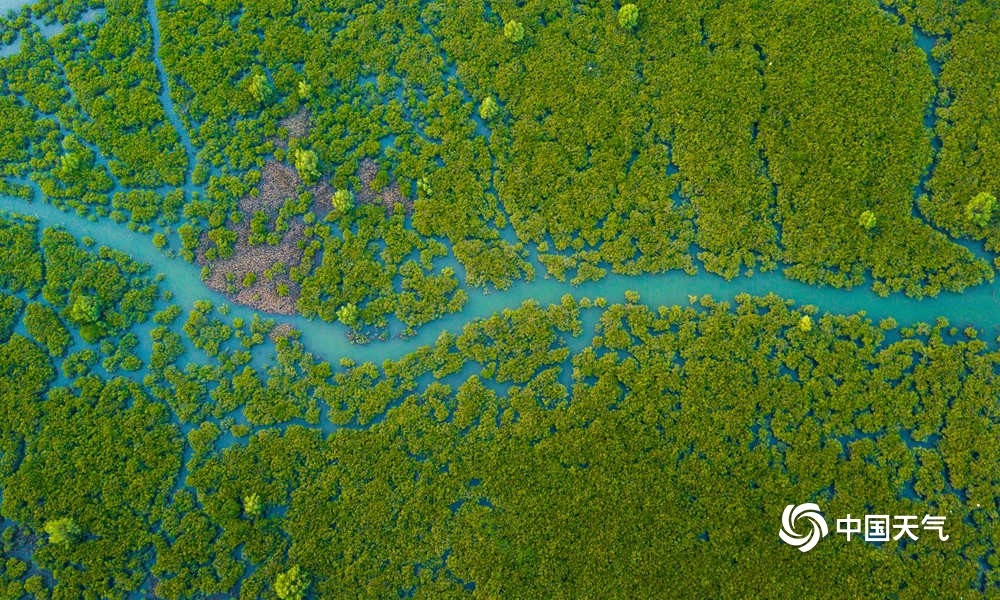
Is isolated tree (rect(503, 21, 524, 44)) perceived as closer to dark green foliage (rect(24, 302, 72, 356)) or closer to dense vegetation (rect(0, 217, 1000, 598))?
dense vegetation (rect(0, 217, 1000, 598))

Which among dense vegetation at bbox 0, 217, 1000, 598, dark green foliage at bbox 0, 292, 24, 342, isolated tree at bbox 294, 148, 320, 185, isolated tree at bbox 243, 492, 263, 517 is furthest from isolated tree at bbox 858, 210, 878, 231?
dark green foliage at bbox 0, 292, 24, 342

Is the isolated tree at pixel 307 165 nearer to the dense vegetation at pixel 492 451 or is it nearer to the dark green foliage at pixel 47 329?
the dense vegetation at pixel 492 451

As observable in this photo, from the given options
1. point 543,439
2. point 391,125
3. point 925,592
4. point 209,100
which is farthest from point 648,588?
point 209,100

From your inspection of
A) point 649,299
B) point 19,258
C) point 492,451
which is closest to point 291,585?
point 492,451

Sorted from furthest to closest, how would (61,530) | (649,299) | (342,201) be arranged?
(342,201)
(649,299)
(61,530)

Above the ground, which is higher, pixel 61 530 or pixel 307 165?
pixel 307 165

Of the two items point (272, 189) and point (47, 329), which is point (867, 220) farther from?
point (47, 329)
